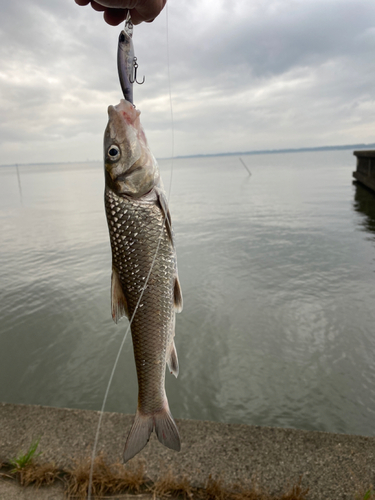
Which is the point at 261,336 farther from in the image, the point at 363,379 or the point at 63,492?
A: the point at 63,492

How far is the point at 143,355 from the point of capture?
2037 mm

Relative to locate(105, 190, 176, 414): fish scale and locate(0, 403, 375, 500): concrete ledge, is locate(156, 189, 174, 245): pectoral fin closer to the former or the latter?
locate(105, 190, 176, 414): fish scale

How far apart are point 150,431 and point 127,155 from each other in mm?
1471

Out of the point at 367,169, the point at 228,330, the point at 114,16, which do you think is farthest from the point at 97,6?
the point at 367,169

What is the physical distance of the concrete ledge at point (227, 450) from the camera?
274 centimetres

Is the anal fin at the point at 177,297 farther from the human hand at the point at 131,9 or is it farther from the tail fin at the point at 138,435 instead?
the human hand at the point at 131,9

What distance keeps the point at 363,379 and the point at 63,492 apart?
3.83 m

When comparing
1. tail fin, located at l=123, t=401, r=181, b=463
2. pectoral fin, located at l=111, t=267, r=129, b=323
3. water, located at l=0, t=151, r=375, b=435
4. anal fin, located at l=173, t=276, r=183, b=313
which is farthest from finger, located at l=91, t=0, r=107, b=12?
water, located at l=0, t=151, r=375, b=435

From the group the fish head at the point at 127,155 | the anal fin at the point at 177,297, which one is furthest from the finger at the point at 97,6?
the anal fin at the point at 177,297

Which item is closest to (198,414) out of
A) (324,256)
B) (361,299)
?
(361,299)

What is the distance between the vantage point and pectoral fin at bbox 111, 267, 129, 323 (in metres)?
1.92

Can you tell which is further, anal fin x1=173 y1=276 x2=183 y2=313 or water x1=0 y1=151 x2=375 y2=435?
water x1=0 y1=151 x2=375 y2=435

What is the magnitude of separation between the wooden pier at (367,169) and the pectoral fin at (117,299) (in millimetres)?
20196

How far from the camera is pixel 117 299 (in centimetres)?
196
